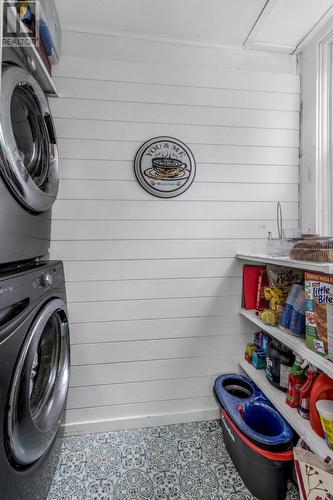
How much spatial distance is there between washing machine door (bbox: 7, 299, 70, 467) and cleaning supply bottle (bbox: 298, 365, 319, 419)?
3.70 feet

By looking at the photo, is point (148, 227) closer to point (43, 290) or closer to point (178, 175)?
point (178, 175)

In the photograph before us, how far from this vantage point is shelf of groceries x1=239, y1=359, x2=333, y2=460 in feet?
3.27

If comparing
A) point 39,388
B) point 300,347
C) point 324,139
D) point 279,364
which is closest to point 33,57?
point 39,388

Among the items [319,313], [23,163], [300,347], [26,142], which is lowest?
[300,347]

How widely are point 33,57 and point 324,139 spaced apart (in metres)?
1.70

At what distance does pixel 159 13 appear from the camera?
1.42 metres

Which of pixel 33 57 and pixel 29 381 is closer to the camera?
pixel 29 381

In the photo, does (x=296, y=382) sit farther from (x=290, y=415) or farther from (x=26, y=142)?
(x=26, y=142)

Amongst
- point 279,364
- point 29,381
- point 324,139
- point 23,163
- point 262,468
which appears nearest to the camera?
point 29,381

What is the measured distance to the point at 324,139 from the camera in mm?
1564

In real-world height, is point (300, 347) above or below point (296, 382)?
above

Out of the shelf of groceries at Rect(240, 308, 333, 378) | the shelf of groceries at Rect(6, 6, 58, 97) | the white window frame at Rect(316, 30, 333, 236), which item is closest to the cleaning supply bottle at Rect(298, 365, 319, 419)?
the shelf of groceries at Rect(240, 308, 333, 378)

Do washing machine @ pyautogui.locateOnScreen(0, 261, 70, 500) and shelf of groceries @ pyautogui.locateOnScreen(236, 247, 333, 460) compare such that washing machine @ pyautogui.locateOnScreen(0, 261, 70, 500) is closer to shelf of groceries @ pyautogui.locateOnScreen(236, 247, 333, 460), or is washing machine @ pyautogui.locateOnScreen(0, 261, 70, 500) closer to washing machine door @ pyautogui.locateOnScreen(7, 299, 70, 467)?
washing machine door @ pyautogui.locateOnScreen(7, 299, 70, 467)

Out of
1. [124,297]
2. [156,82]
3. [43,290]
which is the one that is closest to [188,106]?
[156,82]
